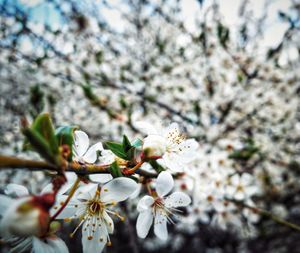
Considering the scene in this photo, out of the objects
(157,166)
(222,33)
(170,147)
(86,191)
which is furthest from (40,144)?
(222,33)

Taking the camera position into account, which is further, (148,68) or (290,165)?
(148,68)

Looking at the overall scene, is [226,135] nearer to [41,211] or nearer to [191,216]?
[191,216]

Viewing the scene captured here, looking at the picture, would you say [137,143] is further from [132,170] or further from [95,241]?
[95,241]

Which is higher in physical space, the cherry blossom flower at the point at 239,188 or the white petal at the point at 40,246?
the cherry blossom flower at the point at 239,188

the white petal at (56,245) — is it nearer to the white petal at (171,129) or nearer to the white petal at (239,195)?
the white petal at (171,129)

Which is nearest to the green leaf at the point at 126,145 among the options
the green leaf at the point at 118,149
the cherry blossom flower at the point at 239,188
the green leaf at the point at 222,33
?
the green leaf at the point at 118,149

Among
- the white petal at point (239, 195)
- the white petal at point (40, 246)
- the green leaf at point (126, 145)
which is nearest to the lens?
the white petal at point (40, 246)

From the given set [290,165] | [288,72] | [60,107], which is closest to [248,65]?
[288,72]
